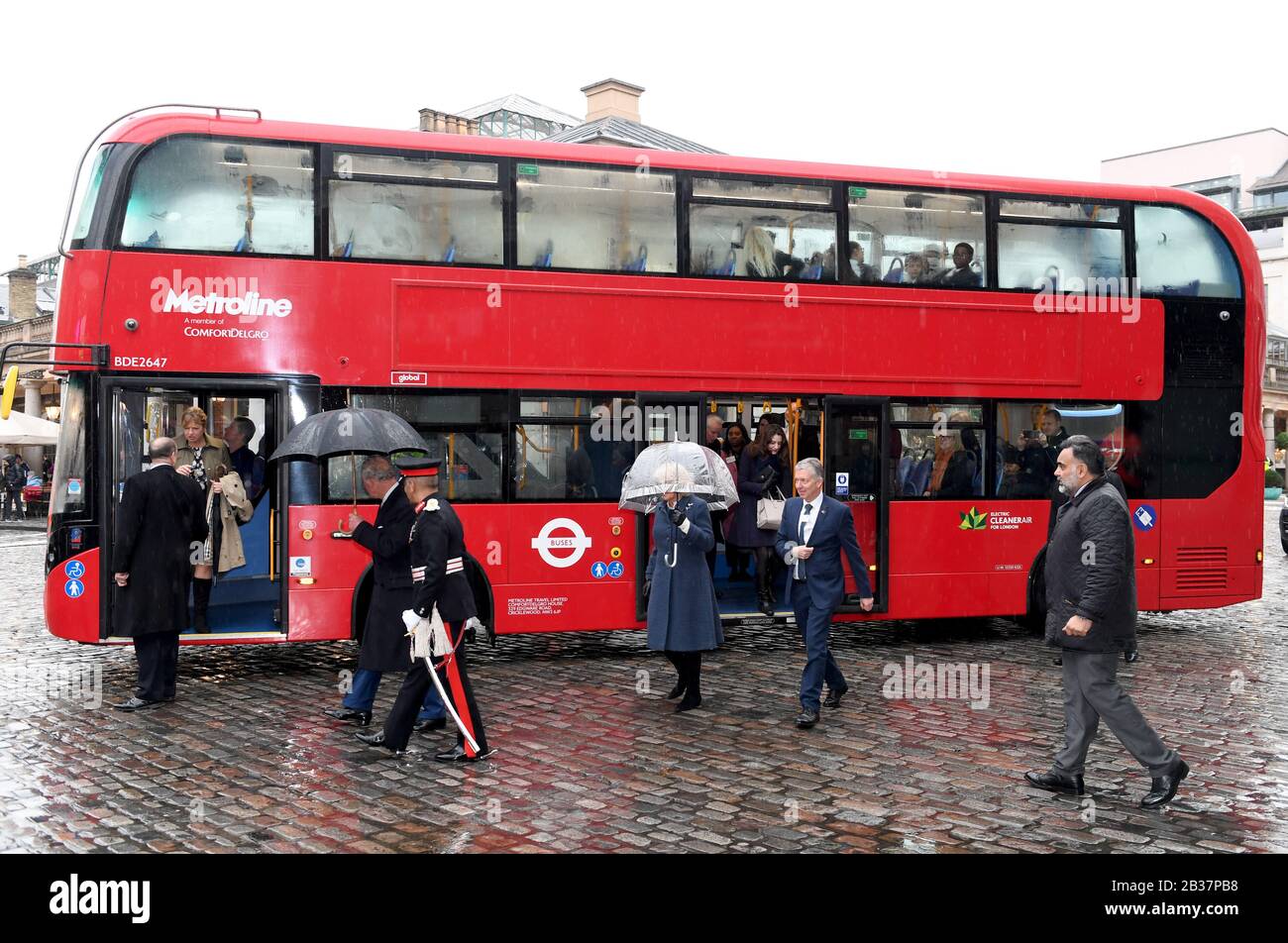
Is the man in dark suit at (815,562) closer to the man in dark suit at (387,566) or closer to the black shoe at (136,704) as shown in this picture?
the man in dark suit at (387,566)

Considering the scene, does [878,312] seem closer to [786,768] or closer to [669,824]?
[786,768]

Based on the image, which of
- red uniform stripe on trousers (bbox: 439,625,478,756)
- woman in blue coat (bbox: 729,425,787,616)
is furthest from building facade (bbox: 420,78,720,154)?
red uniform stripe on trousers (bbox: 439,625,478,756)

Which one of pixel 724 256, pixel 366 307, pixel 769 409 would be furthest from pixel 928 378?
pixel 366 307

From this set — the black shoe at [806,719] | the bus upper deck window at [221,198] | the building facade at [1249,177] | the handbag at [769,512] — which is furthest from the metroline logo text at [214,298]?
the building facade at [1249,177]

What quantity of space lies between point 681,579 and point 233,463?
460cm

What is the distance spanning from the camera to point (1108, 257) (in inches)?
472

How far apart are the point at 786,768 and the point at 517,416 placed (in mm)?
4542

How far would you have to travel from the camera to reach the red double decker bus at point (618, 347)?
9.47 metres

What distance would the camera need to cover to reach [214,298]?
951 centimetres

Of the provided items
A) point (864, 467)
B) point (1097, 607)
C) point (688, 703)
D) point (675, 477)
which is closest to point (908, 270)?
point (864, 467)

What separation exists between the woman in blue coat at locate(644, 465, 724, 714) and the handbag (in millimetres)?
3040

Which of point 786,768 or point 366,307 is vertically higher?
point 366,307

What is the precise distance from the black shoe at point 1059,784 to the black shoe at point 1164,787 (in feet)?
1.14

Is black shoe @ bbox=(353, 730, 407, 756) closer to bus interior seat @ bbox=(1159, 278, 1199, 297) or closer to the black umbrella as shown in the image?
the black umbrella
